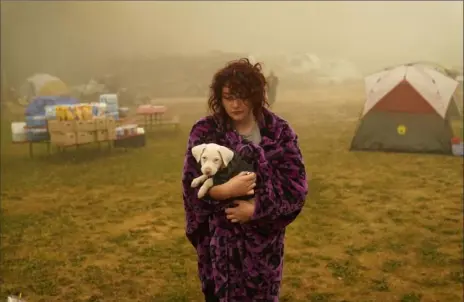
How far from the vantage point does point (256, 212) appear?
59.1 inches

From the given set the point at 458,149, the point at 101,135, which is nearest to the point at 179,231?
the point at 101,135

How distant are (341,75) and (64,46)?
6475 millimetres

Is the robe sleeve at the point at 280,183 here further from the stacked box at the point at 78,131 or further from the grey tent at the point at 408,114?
the grey tent at the point at 408,114

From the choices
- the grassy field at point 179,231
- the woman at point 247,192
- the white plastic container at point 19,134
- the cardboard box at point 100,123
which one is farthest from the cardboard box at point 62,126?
the woman at point 247,192

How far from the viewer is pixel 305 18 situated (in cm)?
1177

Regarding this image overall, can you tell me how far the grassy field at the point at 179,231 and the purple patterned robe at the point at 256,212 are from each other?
→ 4.22 feet

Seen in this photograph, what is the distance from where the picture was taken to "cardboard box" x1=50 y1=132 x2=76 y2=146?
637cm

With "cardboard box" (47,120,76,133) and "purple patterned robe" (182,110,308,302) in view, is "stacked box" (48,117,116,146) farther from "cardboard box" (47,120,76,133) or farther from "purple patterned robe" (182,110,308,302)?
"purple patterned robe" (182,110,308,302)

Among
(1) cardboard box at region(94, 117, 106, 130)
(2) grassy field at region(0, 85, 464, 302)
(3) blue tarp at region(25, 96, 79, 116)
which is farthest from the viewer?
(3) blue tarp at region(25, 96, 79, 116)

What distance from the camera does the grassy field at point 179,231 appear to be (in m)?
2.98

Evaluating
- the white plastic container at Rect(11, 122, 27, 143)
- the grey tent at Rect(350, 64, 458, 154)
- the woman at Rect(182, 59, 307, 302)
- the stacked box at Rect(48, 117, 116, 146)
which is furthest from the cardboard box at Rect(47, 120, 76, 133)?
the woman at Rect(182, 59, 307, 302)

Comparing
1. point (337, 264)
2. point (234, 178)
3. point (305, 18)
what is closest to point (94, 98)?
point (305, 18)

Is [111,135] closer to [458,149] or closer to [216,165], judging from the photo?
[458,149]

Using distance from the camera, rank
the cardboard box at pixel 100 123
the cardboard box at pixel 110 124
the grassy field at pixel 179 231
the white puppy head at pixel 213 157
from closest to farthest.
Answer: the white puppy head at pixel 213 157 < the grassy field at pixel 179 231 < the cardboard box at pixel 100 123 < the cardboard box at pixel 110 124
